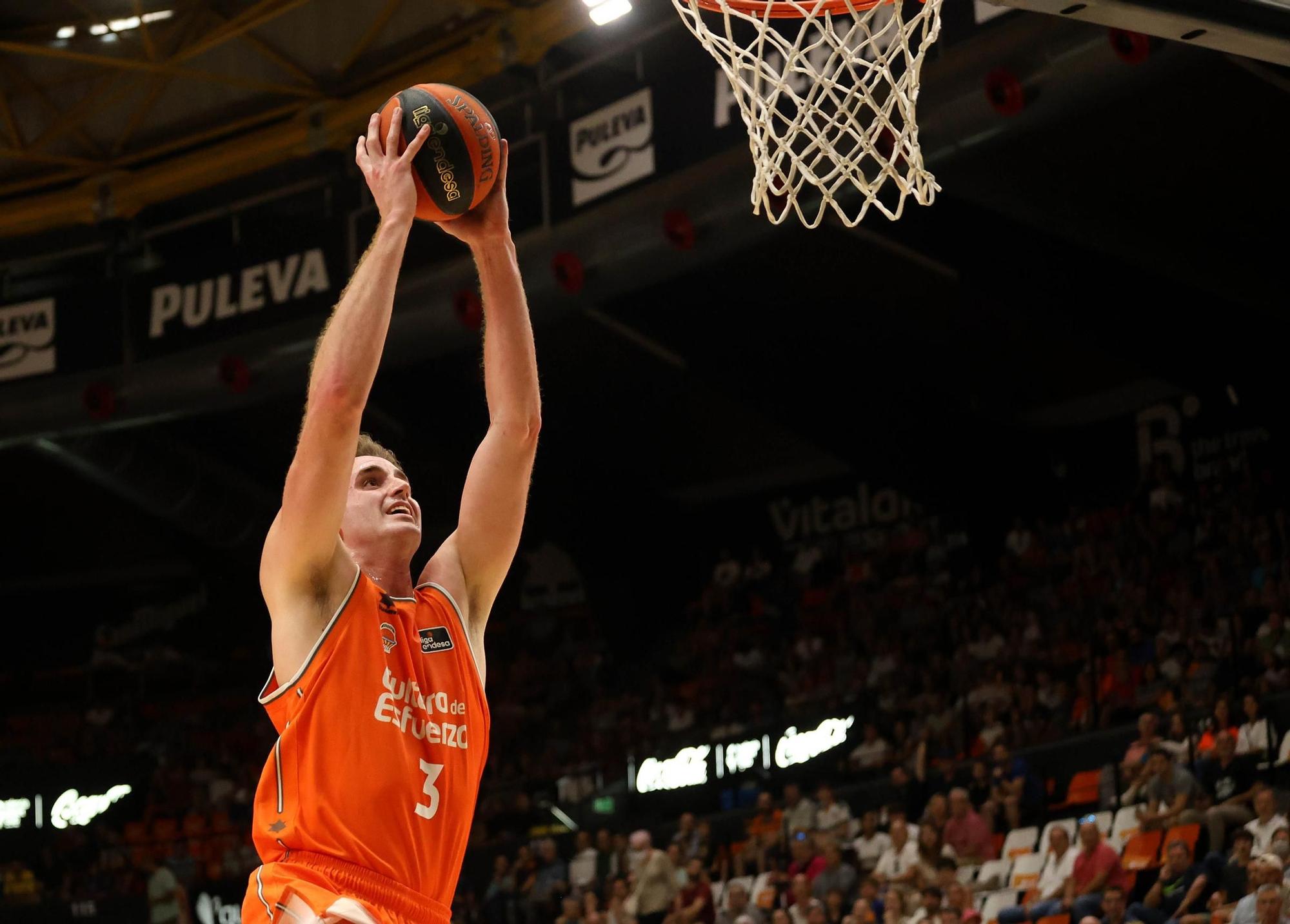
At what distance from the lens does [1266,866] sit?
8633 mm

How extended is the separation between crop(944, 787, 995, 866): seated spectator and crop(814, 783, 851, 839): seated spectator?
1232 mm

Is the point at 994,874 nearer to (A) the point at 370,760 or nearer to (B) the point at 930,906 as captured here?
(B) the point at 930,906

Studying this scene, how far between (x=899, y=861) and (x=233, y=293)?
8613mm

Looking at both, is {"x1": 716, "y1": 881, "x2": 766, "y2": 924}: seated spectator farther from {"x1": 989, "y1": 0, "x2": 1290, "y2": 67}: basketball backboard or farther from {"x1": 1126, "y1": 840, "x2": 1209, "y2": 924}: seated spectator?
{"x1": 989, "y1": 0, "x2": 1290, "y2": 67}: basketball backboard

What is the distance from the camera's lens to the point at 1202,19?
3904 mm

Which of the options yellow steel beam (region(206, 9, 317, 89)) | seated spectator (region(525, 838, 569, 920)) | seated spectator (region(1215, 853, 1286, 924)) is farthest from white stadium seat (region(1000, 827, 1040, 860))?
yellow steel beam (region(206, 9, 317, 89))

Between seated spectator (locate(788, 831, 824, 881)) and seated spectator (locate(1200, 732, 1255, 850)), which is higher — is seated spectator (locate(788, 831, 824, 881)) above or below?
below

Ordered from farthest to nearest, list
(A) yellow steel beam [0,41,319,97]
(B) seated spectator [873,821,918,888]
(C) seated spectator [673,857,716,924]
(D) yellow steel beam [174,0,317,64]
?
(A) yellow steel beam [0,41,319,97] < (D) yellow steel beam [174,0,317,64] < (C) seated spectator [673,857,716,924] < (B) seated spectator [873,821,918,888]

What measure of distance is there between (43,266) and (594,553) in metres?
7.76

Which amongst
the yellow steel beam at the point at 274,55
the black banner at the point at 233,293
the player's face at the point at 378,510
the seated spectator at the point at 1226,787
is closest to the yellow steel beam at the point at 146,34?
the yellow steel beam at the point at 274,55

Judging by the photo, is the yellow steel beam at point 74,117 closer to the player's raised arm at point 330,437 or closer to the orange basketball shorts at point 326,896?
the player's raised arm at point 330,437

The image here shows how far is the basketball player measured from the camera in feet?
9.36

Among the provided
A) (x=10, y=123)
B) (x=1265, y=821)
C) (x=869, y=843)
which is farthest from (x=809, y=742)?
(x=10, y=123)

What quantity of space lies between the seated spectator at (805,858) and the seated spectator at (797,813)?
0.22 meters
